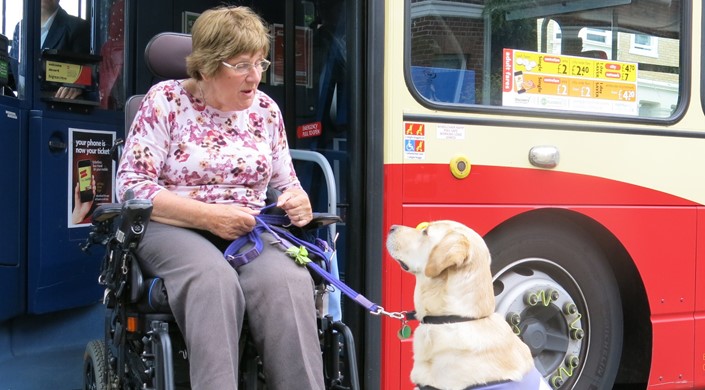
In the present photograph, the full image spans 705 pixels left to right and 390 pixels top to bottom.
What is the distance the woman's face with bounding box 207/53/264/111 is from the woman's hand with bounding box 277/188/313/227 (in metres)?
0.36

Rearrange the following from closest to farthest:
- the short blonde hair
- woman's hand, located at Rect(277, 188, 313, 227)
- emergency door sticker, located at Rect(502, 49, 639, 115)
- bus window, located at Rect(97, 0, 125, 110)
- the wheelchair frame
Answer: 1. the wheelchair frame
2. the short blonde hair
3. woman's hand, located at Rect(277, 188, 313, 227)
4. emergency door sticker, located at Rect(502, 49, 639, 115)
5. bus window, located at Rect(97, 0, 125, 110)

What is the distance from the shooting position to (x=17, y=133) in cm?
401

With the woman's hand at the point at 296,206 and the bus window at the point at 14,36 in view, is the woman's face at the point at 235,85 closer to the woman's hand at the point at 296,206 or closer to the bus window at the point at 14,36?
the woman's hand at the point at 296,206

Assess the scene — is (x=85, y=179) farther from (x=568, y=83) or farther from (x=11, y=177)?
(x=568, y=83)

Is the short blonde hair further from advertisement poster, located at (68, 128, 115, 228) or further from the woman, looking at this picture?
advertisement poster, located at (68, 128, 115, 228)

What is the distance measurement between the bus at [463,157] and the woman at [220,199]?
0.61m

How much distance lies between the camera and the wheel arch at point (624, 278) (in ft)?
12.9

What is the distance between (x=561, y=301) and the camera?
13.1 feet

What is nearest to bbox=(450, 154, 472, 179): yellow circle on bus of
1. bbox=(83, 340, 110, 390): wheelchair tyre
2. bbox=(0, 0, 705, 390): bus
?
bbox=(0, 0, 705, 390): bus

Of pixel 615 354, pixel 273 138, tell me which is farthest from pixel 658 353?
pixel 273 138

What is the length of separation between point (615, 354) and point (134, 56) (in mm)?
3014

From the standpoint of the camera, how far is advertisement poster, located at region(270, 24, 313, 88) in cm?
416

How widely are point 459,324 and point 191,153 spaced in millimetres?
1122

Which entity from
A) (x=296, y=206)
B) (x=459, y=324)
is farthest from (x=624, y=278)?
(x=296, y=206)
